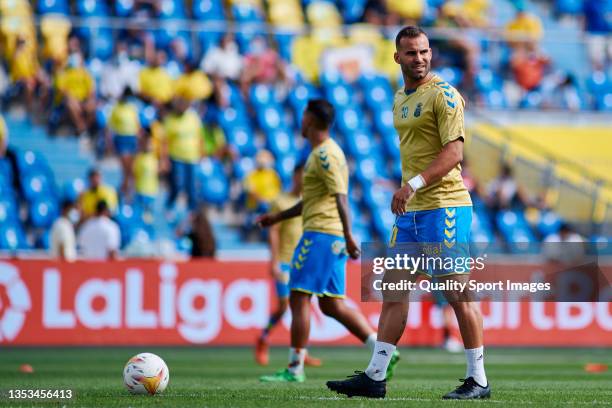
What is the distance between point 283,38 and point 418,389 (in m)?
14.6

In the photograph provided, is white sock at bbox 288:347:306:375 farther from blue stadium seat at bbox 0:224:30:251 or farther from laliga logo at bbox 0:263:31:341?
blue stadium seat at bbox 0:224:30:251

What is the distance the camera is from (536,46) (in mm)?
25406

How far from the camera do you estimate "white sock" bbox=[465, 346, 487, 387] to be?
828 centimetres

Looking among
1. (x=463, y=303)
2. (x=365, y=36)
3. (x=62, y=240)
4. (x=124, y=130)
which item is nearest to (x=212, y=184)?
(x=124, y=130)

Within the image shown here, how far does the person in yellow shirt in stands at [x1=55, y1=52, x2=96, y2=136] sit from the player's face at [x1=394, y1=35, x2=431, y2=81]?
1317 cm

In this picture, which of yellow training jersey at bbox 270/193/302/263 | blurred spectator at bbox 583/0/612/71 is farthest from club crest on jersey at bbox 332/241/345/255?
blurred spectator at bbox 583/0/612/71

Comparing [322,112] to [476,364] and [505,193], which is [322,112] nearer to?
[476,364]

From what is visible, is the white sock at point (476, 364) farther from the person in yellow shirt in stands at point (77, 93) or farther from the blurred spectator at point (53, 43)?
the blurred spectator at point (53, 43)

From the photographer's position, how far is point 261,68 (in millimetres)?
23078

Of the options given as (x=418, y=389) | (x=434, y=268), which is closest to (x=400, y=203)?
(x=434, y=268)

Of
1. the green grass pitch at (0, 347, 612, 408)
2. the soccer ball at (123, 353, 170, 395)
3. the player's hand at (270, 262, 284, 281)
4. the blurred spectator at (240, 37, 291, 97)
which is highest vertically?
the blurred spectator at (240, 37, 291, 97)

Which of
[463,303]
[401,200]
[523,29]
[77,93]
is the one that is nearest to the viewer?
[401,200]

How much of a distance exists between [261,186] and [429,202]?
41.9 ft

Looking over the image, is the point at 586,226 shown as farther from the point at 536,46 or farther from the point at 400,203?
the point at 400,203
